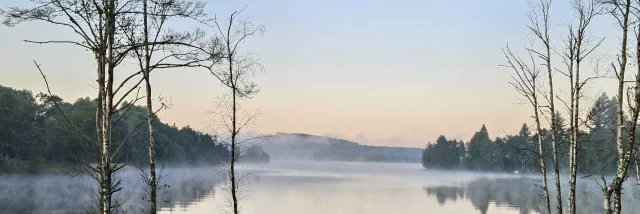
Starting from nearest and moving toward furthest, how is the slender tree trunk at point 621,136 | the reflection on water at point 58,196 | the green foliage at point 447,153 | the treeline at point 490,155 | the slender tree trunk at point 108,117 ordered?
1. the slender tree trunk at point 108,117
2. the slender tree trunk at point 621,136
3. the reflection on water at point 58,196
4. the treeline at point 490,155
5. the green foliage at point 447,153

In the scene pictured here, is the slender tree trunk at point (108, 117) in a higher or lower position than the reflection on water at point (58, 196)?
higher

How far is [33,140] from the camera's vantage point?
192 feet

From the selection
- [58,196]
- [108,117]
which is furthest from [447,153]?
[108,117]

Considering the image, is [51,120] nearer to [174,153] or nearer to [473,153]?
[174,153]

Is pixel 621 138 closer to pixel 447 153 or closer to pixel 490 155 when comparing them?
pixel 490 155

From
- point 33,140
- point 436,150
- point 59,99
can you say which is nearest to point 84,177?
point 33,140

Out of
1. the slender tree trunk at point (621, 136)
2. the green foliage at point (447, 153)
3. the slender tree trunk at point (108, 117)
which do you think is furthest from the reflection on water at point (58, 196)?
the green foliage at point (447, 153)

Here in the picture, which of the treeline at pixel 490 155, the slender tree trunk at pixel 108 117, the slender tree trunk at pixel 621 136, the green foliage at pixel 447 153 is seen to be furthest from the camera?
the green foliage at pixel 447 153

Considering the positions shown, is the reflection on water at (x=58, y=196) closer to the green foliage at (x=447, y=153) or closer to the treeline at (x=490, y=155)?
the treeline at (x=490, y=155)

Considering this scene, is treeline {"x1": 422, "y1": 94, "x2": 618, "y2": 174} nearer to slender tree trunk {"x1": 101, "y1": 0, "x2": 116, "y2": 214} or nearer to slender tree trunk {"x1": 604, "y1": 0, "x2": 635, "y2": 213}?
slender tree trunk {"x1": 604, "y1": 0, "x2": 635, "y2": 213}

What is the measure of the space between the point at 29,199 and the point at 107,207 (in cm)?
3488

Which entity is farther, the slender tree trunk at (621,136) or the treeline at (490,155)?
the treeline at (490,155)

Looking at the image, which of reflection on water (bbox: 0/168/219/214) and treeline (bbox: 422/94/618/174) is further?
treeline (bbox: 422/94/618/174)

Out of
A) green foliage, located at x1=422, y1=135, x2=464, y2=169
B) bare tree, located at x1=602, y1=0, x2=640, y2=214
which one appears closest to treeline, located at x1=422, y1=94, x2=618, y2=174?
green foliage, located at x1=422, y1=135, x2=464, y2=169
